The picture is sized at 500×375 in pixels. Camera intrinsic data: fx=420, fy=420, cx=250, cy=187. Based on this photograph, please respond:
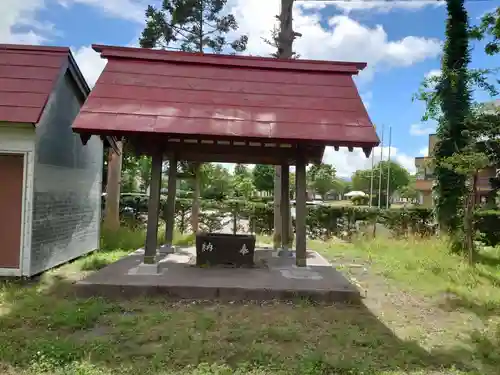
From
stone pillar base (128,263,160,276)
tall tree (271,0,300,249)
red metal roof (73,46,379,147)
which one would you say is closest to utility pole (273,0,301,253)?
tall tree (271,0,300,249)

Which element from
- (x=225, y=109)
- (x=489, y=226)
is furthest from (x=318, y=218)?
(x=225, y=109)

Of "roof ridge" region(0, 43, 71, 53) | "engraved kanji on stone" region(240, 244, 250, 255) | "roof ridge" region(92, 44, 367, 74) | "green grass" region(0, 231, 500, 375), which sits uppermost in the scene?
"roof ridge" region(0, 43, 71, 53)

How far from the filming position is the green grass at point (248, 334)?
4023mm

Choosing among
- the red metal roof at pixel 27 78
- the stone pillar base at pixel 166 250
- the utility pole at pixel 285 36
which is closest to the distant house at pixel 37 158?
the red metal roof at pixel 27 78

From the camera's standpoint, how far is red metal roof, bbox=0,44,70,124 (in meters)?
7.10

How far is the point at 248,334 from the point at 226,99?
4086 millimetres

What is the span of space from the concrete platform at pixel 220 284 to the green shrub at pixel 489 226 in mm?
7059

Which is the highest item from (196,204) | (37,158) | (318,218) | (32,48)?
(32,48)

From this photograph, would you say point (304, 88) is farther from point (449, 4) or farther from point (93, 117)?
point (449, 4)

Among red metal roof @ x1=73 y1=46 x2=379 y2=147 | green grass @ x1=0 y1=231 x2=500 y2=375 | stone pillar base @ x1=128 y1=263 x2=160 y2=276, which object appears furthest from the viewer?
stone pillar base @ x1=128 y1=263 x2=160 y2=276

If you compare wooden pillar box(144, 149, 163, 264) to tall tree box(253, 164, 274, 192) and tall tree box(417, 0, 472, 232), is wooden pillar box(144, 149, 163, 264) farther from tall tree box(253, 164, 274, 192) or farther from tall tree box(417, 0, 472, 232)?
tall tree box(253, 164, 274, 192)

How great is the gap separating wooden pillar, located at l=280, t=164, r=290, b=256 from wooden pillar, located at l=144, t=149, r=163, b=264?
3275 mm

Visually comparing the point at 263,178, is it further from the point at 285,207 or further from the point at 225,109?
the point at 225,109

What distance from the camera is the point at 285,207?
9625mm
